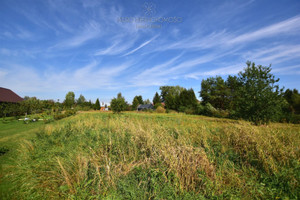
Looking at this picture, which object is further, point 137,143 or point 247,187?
→ point 137,143

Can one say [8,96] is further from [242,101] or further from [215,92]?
[215,92]

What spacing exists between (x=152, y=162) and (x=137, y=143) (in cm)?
125

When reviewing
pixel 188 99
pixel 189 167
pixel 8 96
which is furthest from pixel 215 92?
pixel 8 96

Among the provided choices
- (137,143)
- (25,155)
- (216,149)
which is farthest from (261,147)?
(25,155)

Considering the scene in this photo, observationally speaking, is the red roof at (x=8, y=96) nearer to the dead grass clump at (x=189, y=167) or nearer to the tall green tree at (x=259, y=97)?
the dead grass clump at (x=189, y=167)

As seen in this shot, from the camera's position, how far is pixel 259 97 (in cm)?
925

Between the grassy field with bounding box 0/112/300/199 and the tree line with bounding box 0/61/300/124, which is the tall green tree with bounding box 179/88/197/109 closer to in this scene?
the tree line with bounding box 0/61/300/124

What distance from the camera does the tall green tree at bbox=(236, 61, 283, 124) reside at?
8.95m

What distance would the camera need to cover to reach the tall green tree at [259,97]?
8.95m

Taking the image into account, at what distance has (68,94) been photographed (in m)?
48.0

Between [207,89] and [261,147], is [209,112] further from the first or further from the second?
[261,147]

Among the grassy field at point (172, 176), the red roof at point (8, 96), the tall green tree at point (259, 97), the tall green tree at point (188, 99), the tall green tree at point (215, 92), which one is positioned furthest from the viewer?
the tall green tree at point (215, 92)

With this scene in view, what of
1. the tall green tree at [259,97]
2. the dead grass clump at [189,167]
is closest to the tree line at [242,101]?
the tall green tree at [259,97]

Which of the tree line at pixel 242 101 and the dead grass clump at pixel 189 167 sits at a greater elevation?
the tree line at pixel 242 101
